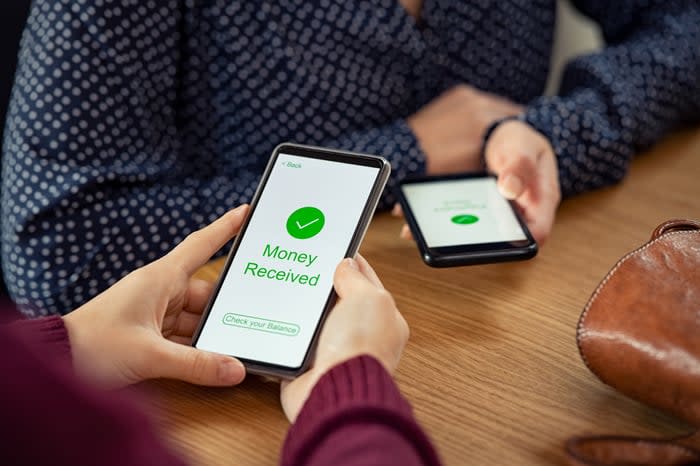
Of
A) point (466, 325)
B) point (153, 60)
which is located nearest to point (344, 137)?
point (153, 60)

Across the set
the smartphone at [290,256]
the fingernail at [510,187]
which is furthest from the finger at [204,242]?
the fingernail at [510,187]

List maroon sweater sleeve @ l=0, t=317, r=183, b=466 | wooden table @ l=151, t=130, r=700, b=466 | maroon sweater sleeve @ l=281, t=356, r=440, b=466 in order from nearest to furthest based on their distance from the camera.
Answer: maroon sweater sleeve @ l=0, t=317, r=183, b=466 → maroon sweater sleeve @ l=281, t=356, r=440, b=466 → wooden table @ l=151, t=130, r=700, b=466

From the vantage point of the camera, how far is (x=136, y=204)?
2.47 feet

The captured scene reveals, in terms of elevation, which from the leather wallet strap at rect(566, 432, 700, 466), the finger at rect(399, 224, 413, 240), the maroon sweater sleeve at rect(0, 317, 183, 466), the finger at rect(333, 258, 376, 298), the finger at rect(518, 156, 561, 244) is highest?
the maroon sweater sleeve at rect(0, 317, 183, 466)

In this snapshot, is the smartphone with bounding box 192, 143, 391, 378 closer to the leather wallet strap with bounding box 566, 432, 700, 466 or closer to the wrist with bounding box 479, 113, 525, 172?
the leather wallet strap with bounding box 566, 432, 700, 466

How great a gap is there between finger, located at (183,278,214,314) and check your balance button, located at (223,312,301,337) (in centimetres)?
3

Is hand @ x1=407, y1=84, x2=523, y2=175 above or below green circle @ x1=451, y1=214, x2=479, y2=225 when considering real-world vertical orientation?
above

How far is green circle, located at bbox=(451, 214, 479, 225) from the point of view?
73cm

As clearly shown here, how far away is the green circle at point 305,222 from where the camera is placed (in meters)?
0.61

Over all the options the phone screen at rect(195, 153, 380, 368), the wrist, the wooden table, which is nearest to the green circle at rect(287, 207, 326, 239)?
the phone screen at rect(195, 153, 380, 368)

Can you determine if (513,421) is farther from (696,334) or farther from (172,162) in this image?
(172,162)

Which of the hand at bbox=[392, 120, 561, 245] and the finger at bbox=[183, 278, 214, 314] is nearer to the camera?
the finger at bbox=[183, 278, 214, 314]

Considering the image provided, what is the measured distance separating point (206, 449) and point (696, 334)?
317 mm

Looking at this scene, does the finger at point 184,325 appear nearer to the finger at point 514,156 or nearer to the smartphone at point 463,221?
the smartphone at point 463,221
